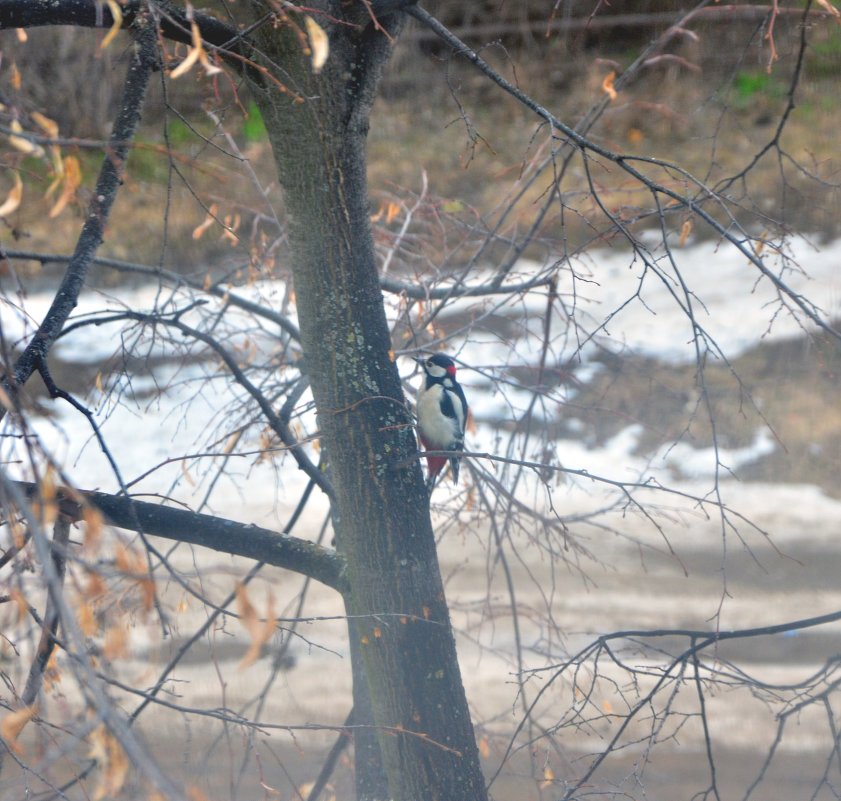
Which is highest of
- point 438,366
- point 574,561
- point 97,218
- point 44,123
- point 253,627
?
point 438,366

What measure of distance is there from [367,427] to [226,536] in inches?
19.7

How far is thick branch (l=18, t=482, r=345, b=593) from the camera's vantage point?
2512 millimetres

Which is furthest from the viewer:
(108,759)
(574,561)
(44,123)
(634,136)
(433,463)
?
(634,136)

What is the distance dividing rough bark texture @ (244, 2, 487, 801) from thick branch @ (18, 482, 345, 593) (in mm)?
151

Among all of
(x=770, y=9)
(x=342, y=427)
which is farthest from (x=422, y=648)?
(x=770, y=9)

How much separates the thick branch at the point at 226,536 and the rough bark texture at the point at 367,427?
6.0 inches

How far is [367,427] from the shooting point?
106 inches

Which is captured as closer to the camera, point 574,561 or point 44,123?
point 44,123

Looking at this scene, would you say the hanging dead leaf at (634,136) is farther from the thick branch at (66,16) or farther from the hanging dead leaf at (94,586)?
the hanging dead leaf at (94,586)

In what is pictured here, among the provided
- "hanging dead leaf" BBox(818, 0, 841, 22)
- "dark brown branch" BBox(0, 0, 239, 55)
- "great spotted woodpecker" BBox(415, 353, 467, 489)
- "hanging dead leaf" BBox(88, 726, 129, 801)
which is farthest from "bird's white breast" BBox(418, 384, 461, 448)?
"hanging dead leaf" BBox(88, 726, 129, 801)

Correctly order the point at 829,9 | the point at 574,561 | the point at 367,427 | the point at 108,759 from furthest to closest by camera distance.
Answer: the point at 574,561 → the point at 367,427 → the point at 829,9 → the point at 108,759

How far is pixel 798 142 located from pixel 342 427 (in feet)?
35.9

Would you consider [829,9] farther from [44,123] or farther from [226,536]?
[226,536]

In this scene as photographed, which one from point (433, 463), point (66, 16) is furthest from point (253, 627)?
point (433, 463)
